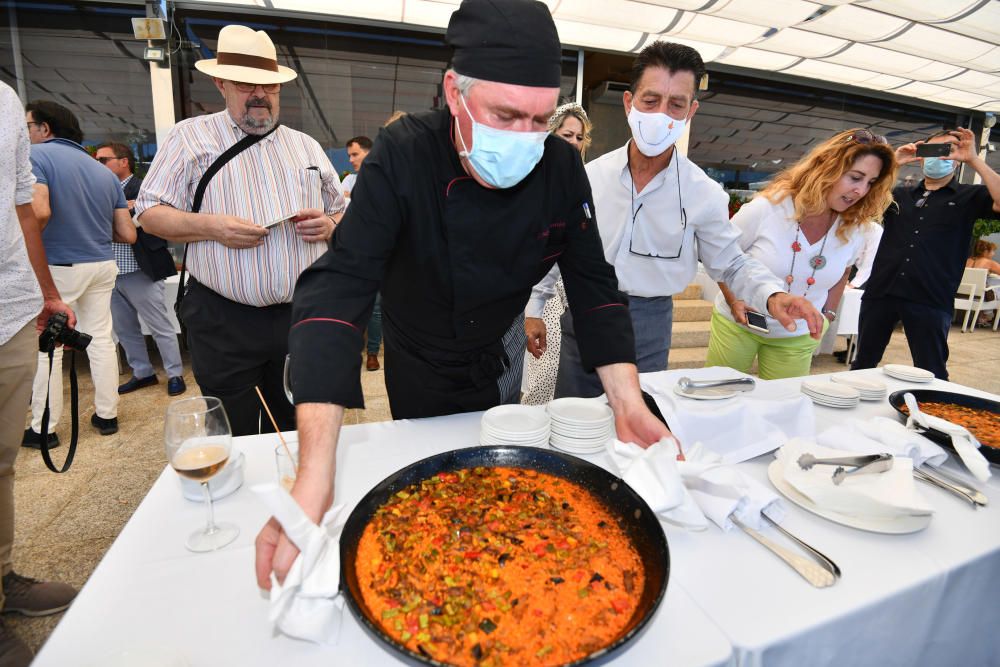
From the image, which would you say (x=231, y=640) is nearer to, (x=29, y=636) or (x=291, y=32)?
(x=29, y=636)

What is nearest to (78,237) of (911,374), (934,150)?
(911,374)

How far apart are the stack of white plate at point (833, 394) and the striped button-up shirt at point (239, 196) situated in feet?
6.59

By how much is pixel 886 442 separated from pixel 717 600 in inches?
31.1

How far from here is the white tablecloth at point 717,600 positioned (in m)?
0.73

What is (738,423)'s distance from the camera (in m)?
1.35

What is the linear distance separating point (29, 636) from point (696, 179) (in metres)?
3.09

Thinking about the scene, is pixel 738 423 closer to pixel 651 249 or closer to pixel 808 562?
pixel 808 562

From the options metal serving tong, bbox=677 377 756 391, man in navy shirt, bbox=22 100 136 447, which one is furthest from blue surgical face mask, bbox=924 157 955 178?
man in navy shirt, bbox=22 100 136 447

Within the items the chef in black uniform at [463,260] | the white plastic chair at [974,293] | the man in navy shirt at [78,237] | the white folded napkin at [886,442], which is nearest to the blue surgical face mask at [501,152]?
the chef in black uniform at [463,260]

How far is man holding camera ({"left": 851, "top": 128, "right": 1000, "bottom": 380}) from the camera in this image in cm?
324

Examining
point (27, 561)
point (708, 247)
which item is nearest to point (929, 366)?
point (708, 247)

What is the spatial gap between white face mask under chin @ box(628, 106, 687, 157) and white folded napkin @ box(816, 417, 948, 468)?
122 centimetres

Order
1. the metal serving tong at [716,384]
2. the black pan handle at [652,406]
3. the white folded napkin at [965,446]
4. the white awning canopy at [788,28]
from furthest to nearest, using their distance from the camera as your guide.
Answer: the white awning canopy at [788,28], the metal serving tong at [716,384], the black pan handle at [652,406], the white folded napkin at [965,446]

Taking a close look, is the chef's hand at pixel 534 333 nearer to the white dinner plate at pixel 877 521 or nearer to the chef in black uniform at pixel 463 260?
the chef in black uniform at pixel 463 260
